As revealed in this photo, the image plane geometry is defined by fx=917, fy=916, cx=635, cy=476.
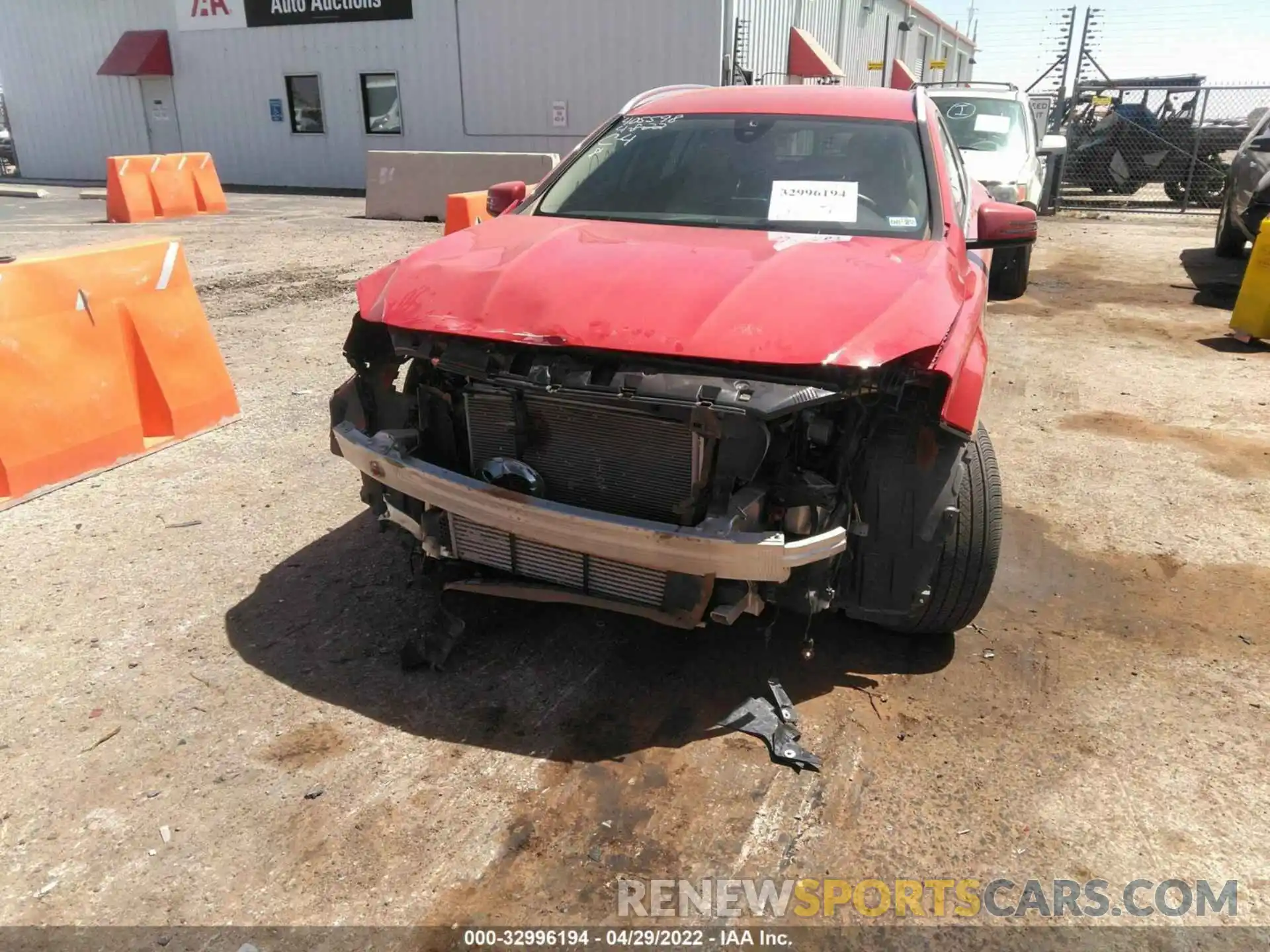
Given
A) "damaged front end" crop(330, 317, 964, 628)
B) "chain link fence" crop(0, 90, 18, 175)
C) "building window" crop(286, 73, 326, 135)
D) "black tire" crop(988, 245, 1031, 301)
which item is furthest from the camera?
"chain link fence" crop(0, 90, 18, 175)

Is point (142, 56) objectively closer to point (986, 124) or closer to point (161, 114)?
point (161, 114)

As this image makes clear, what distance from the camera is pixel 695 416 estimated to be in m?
2.55

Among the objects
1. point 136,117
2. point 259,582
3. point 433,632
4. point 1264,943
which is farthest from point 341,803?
point 136,117

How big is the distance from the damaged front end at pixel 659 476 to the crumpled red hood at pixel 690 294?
6 centimetres

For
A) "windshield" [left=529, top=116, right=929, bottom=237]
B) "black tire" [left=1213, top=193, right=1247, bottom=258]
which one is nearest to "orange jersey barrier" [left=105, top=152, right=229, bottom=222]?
"windshield" [left=529, top=116, right=929, bottom=237]

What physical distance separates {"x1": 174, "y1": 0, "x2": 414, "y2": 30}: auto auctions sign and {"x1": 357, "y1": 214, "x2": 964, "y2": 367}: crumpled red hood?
65.0 ft

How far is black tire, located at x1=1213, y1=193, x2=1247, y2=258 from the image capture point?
1142 centimetres

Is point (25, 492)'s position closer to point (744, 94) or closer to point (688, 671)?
point (688, 671)

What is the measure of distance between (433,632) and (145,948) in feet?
4.35

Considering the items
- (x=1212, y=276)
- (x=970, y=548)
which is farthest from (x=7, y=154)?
(x=970, y=548)

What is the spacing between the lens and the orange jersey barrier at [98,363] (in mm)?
4359

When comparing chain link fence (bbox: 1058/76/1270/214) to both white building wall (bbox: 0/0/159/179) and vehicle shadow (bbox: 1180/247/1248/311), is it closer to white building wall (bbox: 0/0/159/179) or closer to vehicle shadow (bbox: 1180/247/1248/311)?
vehicle shadow (bbox: 1180/247/1248/311)

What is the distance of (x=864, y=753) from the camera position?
2828 millimetres
